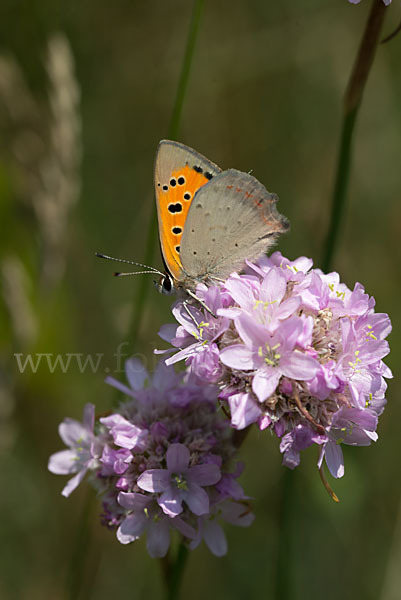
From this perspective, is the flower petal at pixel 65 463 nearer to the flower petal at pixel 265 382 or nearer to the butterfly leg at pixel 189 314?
the butterfly leg at pixel 189 314

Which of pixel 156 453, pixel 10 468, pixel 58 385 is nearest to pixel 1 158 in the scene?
pixel 58 385

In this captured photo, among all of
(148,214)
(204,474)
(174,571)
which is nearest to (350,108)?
(204,474)

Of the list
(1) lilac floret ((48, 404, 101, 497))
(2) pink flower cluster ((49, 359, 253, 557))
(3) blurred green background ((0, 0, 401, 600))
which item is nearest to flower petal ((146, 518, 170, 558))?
(2) pink flower cluster ((49, 359, 253, 557))

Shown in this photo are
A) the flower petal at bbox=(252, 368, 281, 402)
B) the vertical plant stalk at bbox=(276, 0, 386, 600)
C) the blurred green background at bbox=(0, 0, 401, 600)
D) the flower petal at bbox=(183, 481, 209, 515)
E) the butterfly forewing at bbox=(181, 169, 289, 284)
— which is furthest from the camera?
the blurred green background at bbox=(0, 0, 401, 600)

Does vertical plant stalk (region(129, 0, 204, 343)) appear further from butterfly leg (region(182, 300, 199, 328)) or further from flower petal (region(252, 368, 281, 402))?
flower petal (region(252, 368, 281, 402))

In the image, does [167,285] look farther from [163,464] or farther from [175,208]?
[163,464]

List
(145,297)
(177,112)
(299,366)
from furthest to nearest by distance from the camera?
1. (145,297)
2. (177,112)
3. (299,366)
